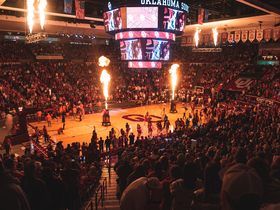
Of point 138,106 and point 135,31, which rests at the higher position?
→ point 135,31

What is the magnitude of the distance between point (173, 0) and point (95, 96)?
14.1m

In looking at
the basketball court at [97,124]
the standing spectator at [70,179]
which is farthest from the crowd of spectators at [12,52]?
the standing spectator at [70,179]

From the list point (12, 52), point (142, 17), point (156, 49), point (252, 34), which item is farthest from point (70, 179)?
point (12, 52)

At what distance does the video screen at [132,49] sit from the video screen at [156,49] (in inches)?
27.2

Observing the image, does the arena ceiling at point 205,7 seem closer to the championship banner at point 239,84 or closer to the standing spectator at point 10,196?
the championship banner at point 239,84

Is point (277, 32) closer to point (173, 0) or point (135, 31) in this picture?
point (173, 0)

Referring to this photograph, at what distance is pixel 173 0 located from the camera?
1823 cm

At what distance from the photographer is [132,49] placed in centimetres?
2038

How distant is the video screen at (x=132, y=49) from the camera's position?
789 inches

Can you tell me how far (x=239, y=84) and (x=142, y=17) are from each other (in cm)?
1746

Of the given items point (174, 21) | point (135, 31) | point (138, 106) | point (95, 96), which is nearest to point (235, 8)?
point (174, 21)

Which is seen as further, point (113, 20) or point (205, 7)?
point (205, 7)

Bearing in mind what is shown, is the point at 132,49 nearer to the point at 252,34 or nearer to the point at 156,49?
the point at 156,49

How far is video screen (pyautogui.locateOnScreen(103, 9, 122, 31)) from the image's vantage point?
1863cm
